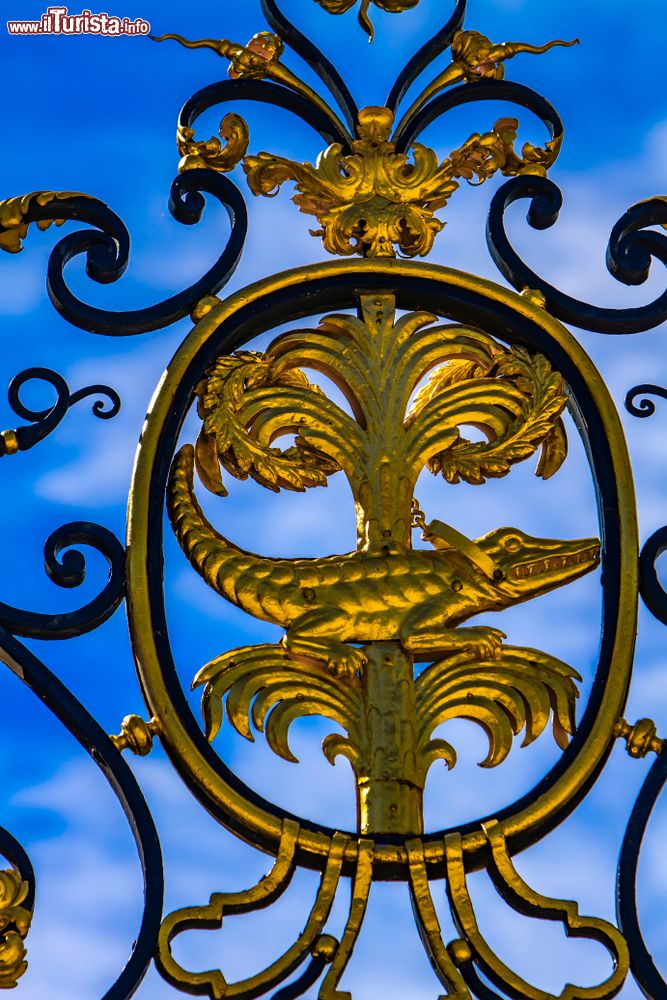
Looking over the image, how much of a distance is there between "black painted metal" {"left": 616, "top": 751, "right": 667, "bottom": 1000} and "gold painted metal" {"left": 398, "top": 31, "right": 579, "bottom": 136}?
125cm

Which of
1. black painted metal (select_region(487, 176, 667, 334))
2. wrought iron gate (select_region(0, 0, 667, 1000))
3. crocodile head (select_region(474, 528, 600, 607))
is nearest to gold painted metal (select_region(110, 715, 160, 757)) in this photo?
wrought iron gate (select_region(0, 0, 667, 1000))

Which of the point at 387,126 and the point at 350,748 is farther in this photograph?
the point at 387,126

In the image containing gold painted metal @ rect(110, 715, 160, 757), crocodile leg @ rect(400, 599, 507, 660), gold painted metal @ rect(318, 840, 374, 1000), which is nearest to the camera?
gold painted metal @ rect(318, 840, 374, 1000)

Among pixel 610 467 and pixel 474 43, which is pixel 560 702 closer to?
pixel 610 467

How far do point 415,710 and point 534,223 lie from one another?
0.90m

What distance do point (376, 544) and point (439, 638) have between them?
0.19m

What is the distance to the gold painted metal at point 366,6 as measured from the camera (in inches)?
179

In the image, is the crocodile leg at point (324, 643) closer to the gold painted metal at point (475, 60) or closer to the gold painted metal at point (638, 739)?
the gold painted metal at point (638, 739)

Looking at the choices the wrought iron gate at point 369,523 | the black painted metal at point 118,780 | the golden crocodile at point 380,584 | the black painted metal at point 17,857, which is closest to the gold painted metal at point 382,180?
the wrought iron gate at point 369,523

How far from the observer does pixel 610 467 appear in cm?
411

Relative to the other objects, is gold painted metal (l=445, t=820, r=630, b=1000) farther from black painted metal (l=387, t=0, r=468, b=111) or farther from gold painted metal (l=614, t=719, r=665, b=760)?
black painted metal (l=387, t=0, r=468, b=111)

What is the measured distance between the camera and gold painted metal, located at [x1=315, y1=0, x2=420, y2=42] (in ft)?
14.9

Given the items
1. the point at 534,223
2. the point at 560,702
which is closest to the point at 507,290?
the point at 534,223

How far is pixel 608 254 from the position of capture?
4320mm
